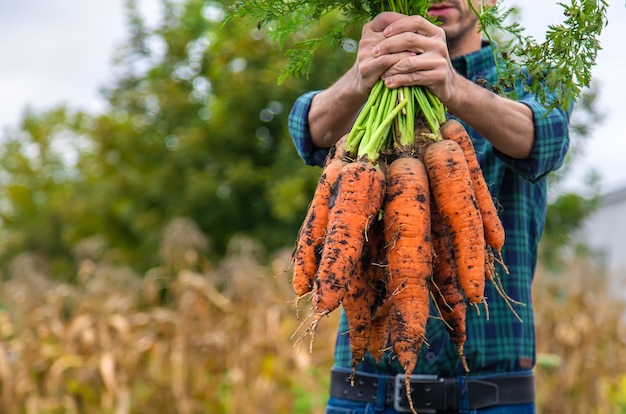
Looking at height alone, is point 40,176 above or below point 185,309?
above

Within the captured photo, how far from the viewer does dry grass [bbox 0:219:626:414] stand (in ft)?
17.3

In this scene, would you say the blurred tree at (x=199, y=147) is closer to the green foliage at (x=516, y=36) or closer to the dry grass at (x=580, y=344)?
the dry grass at (x=580, y=344)

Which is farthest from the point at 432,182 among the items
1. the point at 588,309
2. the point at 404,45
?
the point at 588,309

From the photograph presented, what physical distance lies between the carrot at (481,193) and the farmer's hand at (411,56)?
0.09 metres

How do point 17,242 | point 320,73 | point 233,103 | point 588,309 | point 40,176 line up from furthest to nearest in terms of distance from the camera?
point 40,176 < point 17,242 < point 233,103 < point 320,73 < point 588,309

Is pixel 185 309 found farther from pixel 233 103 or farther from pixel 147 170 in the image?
pixel 147 170

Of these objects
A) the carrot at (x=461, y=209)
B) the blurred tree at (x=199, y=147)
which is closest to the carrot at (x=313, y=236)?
the carrot at (x=461, y=209)

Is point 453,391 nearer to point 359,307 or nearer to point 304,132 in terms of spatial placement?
point 359,307

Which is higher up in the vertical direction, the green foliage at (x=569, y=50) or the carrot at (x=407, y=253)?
the green foliage at (x=569, y=50)

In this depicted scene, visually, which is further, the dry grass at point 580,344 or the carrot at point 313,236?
the dry grass at point 580,344

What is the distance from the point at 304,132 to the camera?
2.29m

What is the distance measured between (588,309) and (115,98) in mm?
12976

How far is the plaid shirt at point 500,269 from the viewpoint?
219 cm

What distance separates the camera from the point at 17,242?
2195cm
